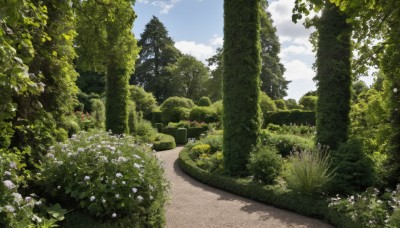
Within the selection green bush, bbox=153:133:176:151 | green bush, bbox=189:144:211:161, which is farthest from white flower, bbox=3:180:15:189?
green bush, bbox=153:133:176:151

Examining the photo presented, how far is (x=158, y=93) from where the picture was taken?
42.9m

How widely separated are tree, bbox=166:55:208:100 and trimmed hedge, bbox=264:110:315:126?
750 inches

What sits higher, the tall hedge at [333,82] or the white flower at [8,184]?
the tall hedge at [333,82]

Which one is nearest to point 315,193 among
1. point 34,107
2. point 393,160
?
point 393,160

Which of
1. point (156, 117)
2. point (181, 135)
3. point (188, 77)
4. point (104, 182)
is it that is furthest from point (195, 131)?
point (188, 77)

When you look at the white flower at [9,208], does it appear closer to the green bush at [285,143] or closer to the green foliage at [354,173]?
the green foliage at [354,173]

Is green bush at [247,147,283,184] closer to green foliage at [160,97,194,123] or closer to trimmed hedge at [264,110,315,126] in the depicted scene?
trimmed hedge at [264,110,315,126]

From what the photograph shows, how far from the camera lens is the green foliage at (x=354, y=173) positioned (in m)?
6.30

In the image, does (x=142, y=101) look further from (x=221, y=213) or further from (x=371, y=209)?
(x=371, y=209)

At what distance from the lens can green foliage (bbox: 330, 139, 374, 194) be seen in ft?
20.7

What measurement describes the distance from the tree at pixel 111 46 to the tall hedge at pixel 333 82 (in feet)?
16.1

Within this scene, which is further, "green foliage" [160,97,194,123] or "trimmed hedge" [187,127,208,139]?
"green foliage" [160,97,194,123]

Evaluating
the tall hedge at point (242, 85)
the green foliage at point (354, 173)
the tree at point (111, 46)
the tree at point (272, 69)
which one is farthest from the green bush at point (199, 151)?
the tree at point (272, 69)

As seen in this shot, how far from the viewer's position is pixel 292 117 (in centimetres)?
2217
